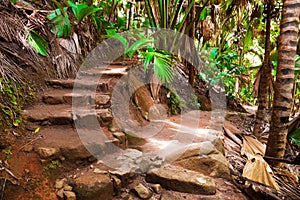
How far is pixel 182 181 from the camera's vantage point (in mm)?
1705

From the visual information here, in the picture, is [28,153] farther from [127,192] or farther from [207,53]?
[207,53]

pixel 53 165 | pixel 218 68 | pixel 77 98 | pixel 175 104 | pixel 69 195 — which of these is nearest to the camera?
pixel 69 195

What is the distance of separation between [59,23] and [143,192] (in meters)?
2.69

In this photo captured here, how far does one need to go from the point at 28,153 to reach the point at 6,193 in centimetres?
34

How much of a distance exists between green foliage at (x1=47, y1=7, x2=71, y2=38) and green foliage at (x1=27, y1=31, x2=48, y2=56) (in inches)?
15.3

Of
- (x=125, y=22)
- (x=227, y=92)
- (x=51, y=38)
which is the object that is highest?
(x=125, y=22)

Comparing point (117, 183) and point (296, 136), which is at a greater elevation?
point (117, 183)

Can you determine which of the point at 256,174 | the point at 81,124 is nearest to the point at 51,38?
the point at 81,124

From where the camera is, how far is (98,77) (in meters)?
3.14

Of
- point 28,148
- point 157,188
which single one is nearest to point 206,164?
point 157,188

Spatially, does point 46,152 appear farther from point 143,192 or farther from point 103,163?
point 143,192

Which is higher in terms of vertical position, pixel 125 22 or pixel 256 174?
pixel 125 22

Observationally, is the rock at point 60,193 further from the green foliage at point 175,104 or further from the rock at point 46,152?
the green foliage at point 175,104

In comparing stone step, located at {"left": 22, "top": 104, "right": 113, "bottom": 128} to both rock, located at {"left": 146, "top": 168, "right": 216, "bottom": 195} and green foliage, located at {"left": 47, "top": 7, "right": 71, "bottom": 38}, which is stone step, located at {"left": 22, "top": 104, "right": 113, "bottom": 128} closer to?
rock, located at {"left": 146, "top": 168, "right": 216, "bottom": 195}
